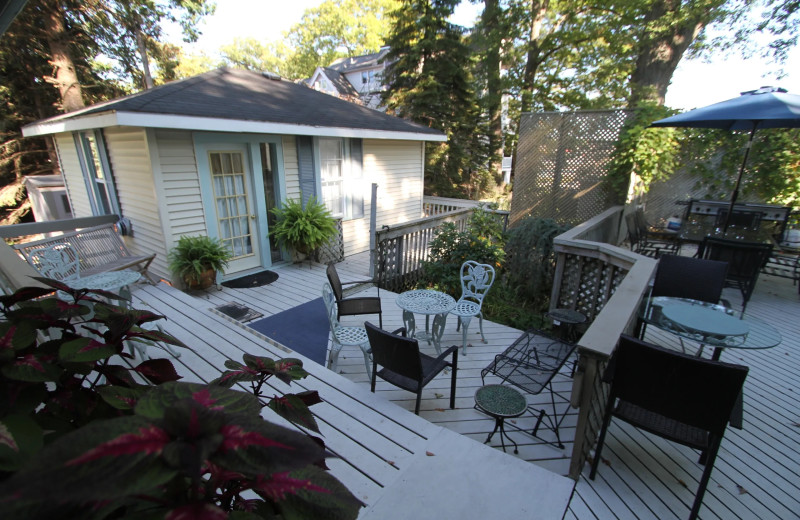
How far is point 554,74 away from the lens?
48.9ft

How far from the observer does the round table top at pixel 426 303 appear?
11.6ft

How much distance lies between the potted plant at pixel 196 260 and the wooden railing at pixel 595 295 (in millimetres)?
4461

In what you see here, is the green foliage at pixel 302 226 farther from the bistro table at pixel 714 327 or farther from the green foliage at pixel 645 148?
the green foliage at pixel 645 148

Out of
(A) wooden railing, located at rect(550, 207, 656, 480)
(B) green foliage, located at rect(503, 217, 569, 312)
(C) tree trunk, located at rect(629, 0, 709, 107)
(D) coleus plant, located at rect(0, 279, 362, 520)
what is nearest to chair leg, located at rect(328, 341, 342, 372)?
(A) wooden railing, located at rect(550, 207, 656, 480)

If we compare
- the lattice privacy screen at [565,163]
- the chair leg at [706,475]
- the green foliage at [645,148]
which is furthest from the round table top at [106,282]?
the green foliage at [645,148]

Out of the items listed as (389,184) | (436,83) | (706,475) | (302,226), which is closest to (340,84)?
(436,83)

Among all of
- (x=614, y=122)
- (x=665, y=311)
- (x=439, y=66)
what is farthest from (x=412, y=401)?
(x=439, y=66)

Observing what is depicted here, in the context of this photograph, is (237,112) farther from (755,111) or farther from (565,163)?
(755,111)

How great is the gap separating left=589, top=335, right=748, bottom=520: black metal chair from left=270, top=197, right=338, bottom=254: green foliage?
16.2ft

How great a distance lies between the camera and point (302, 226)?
5926 mm

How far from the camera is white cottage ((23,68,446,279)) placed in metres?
4.95

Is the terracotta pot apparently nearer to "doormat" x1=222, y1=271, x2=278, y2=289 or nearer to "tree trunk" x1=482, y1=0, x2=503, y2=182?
"doormat" x1=222, y1=271, x2=278, y2=289

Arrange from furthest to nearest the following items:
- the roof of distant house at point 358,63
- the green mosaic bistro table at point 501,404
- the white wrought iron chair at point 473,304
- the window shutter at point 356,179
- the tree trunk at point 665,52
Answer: the roof of distant house at point 358,63 < the tree trunk at point 665,52 < the window shutter at point 356,179 < the white wrought iron chair at point 473,304 < the green mosaic bistro table at point 501,404

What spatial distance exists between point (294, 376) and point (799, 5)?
15.6m
